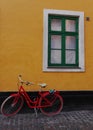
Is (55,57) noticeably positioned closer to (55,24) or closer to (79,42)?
(79,42)

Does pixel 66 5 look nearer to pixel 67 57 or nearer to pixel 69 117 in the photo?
pixel 67 57

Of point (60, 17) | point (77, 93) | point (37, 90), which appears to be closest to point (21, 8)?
point (60, 17)

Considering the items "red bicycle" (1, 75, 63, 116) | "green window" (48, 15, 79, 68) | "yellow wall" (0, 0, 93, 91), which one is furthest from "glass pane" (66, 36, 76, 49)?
"red bicycle" (1, 75, 63, 116)

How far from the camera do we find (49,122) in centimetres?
724

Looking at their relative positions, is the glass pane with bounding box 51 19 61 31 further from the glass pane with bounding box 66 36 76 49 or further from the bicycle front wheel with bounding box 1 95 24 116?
the bicycle front wheel with bounding box 1 95 24 116

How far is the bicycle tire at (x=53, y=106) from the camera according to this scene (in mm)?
7969

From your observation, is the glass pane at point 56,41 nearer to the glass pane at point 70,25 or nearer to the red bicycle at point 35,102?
the glass pane at point 70,25

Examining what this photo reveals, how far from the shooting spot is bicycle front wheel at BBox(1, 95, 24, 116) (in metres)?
7.61

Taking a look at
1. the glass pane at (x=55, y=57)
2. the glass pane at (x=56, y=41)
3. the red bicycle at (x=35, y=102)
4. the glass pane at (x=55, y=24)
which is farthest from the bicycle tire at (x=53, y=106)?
the glass pane at (x=55, y=24)

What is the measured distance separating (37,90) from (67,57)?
139cm

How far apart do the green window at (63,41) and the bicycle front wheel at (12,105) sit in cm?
143

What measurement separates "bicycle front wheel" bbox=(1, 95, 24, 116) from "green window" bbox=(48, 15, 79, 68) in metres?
1.43

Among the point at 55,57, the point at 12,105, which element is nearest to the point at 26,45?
the point at 55,57

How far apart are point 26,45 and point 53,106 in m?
1.94
